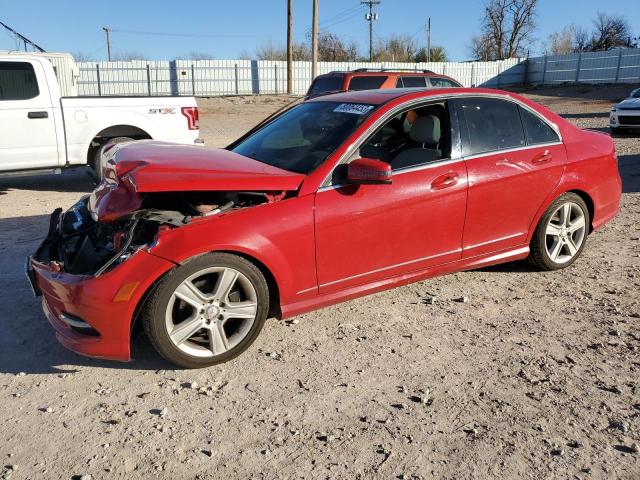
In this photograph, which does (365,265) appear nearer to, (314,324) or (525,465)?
(314,324)

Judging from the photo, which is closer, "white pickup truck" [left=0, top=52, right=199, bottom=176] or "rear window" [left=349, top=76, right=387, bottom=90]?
"white pickup truck" [left=0, top=52, right=199, bottom=176]

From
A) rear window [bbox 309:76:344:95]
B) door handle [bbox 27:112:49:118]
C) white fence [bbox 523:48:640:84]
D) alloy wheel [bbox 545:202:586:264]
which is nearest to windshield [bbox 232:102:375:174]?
alloy wheel [bbox 545:202:586:264]

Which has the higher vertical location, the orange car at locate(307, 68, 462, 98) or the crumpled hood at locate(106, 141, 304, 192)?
the orange car at locate(307, 68, 462, 98)

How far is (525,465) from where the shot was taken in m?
2.67

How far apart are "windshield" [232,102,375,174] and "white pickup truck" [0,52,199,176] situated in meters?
4.47

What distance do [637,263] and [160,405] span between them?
4347mm

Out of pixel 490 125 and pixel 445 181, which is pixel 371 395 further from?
pixel 490 125

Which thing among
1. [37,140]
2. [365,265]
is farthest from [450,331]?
[37,140]

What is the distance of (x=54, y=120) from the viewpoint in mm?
8539

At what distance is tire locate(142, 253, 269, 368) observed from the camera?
3.35 meters

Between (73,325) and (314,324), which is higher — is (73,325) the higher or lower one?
the higher one

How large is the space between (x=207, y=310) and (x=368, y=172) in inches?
52.3

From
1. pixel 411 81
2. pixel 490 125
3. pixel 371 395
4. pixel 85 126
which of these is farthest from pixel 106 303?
pixel 411 81

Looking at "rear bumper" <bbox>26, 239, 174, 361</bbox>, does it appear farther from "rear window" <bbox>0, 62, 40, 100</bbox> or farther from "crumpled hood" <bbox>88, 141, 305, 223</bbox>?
"rear window" <bbox>0, 62, 40, 100</bbox>
